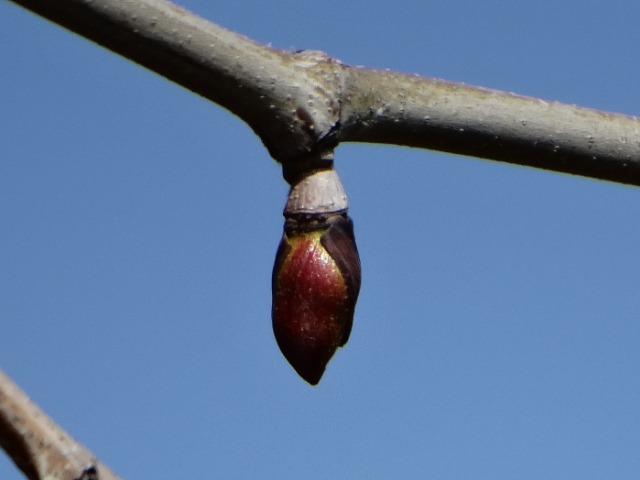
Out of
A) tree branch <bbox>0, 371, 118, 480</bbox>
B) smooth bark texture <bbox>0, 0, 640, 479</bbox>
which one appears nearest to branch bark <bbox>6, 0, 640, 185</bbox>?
smooth bark texture <bbox>0, 0, 640, 479</bbox>

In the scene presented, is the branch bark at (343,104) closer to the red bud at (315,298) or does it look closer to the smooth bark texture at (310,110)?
the smooth bark texture at (310,110)

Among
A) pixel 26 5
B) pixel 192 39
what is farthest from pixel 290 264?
pixel 26 5

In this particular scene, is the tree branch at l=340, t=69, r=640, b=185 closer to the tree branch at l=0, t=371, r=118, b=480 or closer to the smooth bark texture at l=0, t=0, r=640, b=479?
the smooth bark texture at l=0, t=0, r=640, b=479

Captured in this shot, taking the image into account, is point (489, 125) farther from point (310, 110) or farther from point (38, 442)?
point (38, 442)

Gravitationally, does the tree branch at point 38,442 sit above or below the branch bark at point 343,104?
below

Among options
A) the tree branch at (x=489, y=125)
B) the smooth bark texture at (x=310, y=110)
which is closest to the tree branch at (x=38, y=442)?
the smooth bark texture at (x=310, y=110)

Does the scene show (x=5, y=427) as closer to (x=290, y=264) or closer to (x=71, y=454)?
(x=71, y=454)

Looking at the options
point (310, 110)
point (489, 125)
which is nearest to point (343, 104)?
point (310, 110)
